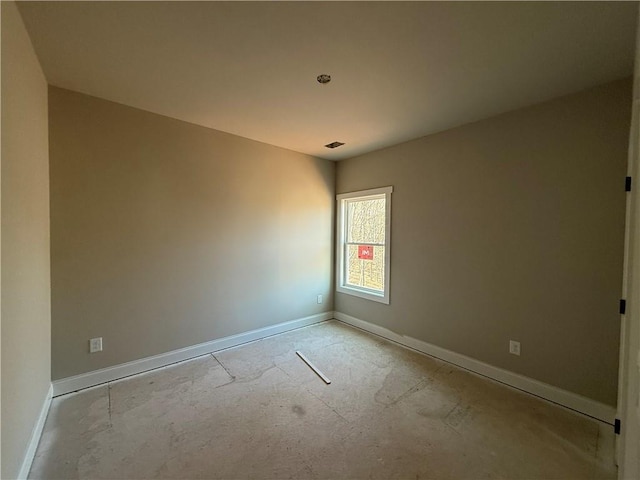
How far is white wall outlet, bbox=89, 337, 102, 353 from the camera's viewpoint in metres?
2.37

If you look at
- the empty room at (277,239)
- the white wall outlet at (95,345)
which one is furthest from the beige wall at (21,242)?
the white wall outlet at (95,345)

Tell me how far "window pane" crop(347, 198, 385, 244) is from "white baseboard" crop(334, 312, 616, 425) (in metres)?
1.30

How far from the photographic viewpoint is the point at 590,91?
2.07 meters

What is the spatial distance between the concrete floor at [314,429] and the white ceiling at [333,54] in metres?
2.52

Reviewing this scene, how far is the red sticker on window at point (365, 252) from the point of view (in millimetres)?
3879

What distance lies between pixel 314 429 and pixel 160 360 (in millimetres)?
1792

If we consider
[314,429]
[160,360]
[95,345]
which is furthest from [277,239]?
[314,429]

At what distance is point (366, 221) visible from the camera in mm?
3961

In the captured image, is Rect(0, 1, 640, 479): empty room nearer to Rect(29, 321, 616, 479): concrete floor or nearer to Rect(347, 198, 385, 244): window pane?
Rect(29, 321, 616, 479): concrete floor

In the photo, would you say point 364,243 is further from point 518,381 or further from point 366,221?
point 518,381

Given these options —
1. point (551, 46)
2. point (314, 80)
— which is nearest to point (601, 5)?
point (551, 46)

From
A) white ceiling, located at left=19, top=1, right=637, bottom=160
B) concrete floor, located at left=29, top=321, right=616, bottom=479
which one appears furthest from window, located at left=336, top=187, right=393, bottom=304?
white ceiling, located at left=19, top=1, right=637, bottom=160

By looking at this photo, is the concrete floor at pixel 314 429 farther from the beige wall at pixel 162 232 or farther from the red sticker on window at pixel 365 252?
the red sticker on window at pixel 365 252

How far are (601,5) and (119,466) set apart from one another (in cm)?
360
